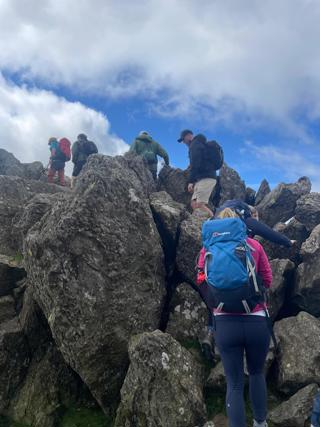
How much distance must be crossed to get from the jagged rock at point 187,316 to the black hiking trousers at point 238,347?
4.96 metres

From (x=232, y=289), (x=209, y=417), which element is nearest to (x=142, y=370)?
(x=209, y=417)

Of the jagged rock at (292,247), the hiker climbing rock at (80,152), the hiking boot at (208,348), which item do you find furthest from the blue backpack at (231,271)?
the hiker climbing rock at (80,152)

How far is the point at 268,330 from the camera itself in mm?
7730

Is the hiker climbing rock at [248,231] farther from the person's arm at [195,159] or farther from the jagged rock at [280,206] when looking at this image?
the jagged rock at [280,206]

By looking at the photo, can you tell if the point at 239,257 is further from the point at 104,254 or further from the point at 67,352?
the point at 67,352

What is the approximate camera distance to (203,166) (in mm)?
20172

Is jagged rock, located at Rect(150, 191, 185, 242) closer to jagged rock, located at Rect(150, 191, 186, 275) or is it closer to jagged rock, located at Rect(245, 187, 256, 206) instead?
jagged rock, located at Rect(150, 191, 186, 275)

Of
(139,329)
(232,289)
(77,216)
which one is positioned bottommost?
(139,329)

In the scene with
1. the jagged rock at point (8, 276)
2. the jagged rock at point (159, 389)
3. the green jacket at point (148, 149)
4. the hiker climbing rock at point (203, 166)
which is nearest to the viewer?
the jagged rock at point (159, 389)

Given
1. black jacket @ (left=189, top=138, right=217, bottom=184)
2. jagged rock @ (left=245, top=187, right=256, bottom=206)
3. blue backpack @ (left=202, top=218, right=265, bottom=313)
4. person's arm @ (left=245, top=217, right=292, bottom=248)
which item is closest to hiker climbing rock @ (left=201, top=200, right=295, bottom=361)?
person's arm @ (left=245, top=217, right=292, bottom=248)

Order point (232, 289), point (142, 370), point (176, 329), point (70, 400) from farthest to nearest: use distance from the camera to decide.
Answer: point (176, 329) → point (70, 400) → point (142, 370) → point (232, 289)

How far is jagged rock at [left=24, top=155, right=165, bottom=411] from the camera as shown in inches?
441

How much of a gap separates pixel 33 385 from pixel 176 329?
210 inches

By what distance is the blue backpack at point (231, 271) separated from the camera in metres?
7.57
